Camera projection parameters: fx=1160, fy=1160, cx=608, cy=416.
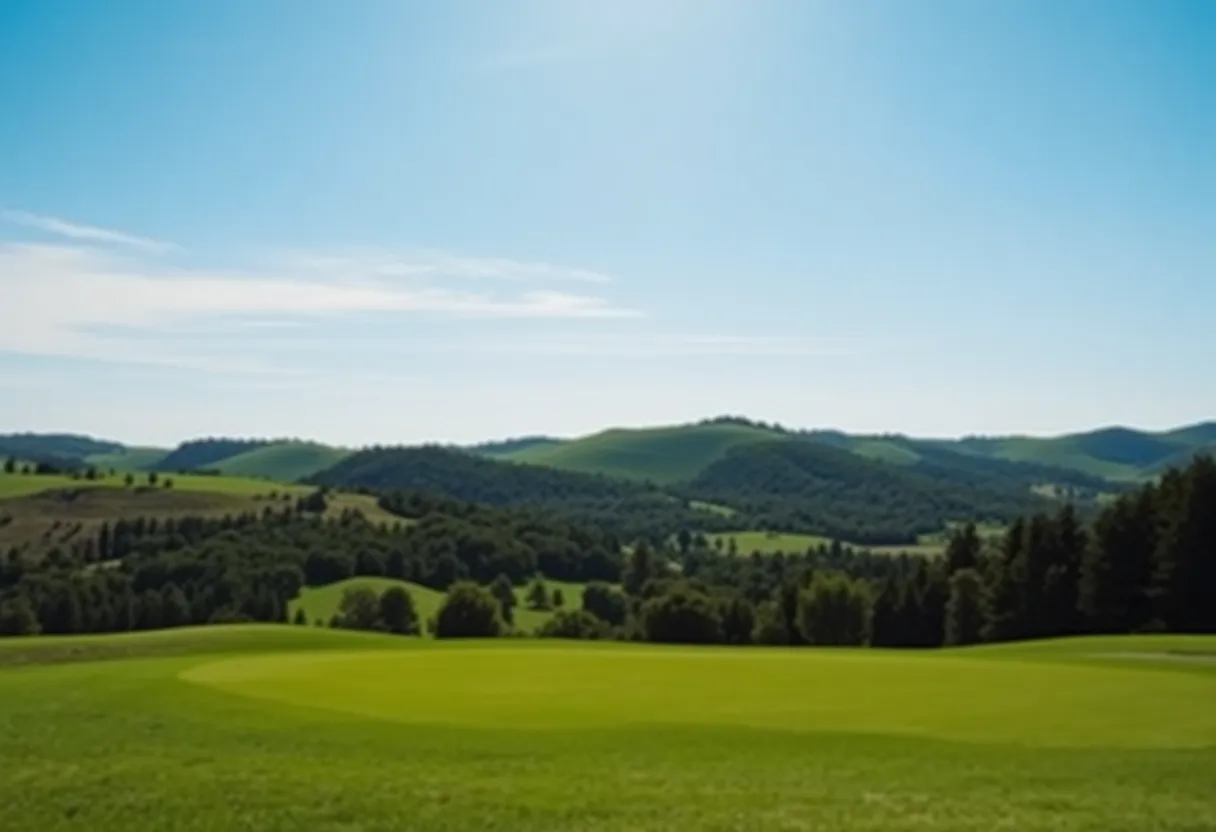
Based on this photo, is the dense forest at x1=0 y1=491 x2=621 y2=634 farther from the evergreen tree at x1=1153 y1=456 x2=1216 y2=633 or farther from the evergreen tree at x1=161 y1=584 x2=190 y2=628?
the evergreen tree at x1=1153 y1=456 x2=1216 y2=633

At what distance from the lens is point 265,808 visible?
18953 millimetres

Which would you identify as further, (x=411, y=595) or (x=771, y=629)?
(x=411, y=595)

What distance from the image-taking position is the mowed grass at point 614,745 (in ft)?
61.3

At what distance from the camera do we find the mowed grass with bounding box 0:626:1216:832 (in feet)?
61.3

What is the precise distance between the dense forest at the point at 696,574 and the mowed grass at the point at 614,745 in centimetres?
2824

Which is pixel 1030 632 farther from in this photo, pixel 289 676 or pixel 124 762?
pixel 124 762

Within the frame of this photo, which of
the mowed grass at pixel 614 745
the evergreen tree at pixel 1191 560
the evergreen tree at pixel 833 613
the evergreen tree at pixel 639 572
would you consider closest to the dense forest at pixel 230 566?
the evergreen tree at pixel 639 572

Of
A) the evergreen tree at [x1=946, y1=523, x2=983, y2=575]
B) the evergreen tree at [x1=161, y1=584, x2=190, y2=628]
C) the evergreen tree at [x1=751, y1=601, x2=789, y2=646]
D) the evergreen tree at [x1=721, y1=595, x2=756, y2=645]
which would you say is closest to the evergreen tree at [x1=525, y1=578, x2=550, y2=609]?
the evergreen tree at [x1=161, y1=584, x2=190, y2=628]

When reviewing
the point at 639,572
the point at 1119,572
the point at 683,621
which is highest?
the point at 1119,572

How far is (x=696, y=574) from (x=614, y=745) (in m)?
165

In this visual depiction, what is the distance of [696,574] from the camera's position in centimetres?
18825

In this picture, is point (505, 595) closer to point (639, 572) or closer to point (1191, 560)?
point (639, 572)

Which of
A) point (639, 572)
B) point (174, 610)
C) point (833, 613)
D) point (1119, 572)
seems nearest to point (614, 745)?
point (1119, 572)

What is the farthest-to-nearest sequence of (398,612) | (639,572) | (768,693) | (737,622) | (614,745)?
(639,572)
(398,612)
(737,622)
(768,693)
(614,745)
